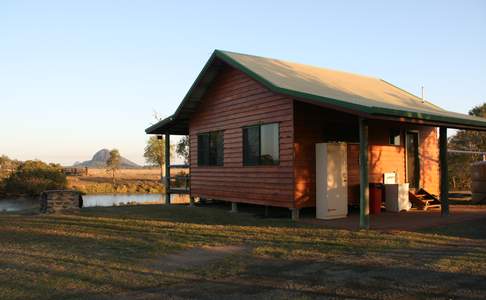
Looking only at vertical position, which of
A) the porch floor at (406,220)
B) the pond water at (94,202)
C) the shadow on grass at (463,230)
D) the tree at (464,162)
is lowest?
the pond water at (94,202)

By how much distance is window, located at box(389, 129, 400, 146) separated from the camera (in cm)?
1523

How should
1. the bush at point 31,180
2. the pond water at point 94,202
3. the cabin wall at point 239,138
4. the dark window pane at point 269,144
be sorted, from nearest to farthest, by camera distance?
the cabin wall at point 239,138 < the dark window pane at point 269,144 < the pond water at point 94,202 < the bush at point 31,180

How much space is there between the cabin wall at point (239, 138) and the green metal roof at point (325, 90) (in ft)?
1.56

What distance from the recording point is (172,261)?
24.5ft

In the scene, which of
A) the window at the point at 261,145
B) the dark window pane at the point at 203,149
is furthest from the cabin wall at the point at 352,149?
the dark window pane at the point at 203,149

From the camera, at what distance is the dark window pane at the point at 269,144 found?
12.9m

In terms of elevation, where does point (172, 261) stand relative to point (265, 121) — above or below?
below

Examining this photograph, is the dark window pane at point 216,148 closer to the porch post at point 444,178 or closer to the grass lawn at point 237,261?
the grass lawn at point 237,261

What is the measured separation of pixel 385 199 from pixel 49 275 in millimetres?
10491

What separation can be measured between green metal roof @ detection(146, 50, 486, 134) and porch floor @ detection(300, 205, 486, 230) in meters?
2.45

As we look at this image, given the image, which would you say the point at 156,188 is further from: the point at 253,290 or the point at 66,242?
the point at 253,290

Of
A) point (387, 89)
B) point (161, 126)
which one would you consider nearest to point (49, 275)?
point (161, 126)

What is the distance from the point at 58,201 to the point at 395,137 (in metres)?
11.5

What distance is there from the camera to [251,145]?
557 inches
